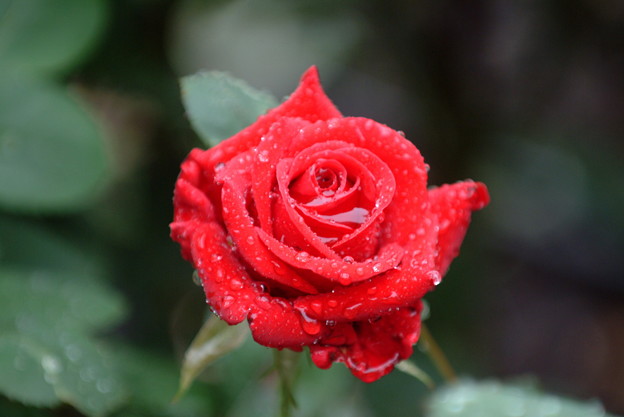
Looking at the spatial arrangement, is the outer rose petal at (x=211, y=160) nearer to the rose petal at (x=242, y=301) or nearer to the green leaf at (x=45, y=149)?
the rose petal at (x=242, y=301)

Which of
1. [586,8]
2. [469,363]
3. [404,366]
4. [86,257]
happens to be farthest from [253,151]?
[586,8]

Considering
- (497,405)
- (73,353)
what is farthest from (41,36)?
(497,405)

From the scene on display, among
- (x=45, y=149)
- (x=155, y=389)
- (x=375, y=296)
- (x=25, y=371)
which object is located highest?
(x=375, y=296)

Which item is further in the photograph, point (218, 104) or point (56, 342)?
point (56, 342)

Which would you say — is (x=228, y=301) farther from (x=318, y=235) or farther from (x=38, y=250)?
(x=38, y=250)

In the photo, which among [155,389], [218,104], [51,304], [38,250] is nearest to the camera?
[218,104]

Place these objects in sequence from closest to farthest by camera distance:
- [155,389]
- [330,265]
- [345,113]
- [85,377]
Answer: [330,265] < [85,377] < [155,389] < [345,113]

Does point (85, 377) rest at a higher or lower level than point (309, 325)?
lower
